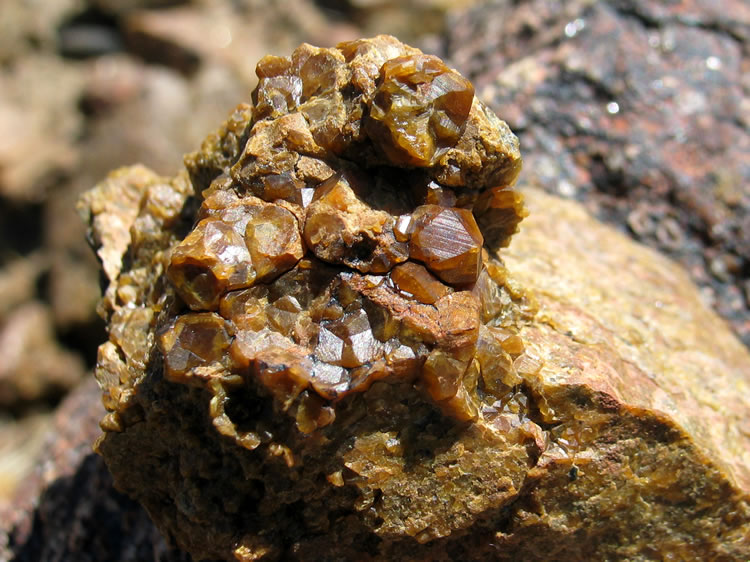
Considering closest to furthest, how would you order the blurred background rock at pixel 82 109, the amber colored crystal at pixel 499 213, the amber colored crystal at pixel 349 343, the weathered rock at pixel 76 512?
the amber colored crystal at pixel 349 343, the amber colored crystal at pixel 499 213, the weathered rock at pixel 76 512, the blurred background rock at pixel 82 109

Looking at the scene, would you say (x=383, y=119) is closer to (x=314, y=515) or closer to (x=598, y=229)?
(x=314, y=515)

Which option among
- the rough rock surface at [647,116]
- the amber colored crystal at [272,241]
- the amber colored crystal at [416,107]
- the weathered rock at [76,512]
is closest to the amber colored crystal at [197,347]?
the amber colored crystal at [272,241]

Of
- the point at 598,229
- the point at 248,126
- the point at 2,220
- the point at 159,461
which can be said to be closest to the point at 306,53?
the point at 248,126

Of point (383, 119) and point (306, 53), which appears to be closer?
point (383, 119)

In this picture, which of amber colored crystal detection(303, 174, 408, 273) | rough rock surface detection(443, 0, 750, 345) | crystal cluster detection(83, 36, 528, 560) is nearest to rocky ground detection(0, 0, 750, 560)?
rough rock surface detection(443, 0, 750, 345)

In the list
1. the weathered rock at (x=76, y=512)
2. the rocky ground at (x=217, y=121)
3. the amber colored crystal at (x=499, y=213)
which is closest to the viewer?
the amber colored crystal at (x=499, y=213)

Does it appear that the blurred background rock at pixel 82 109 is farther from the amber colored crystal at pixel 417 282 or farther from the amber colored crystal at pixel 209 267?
the amber colored crystal at pixel 417 282
